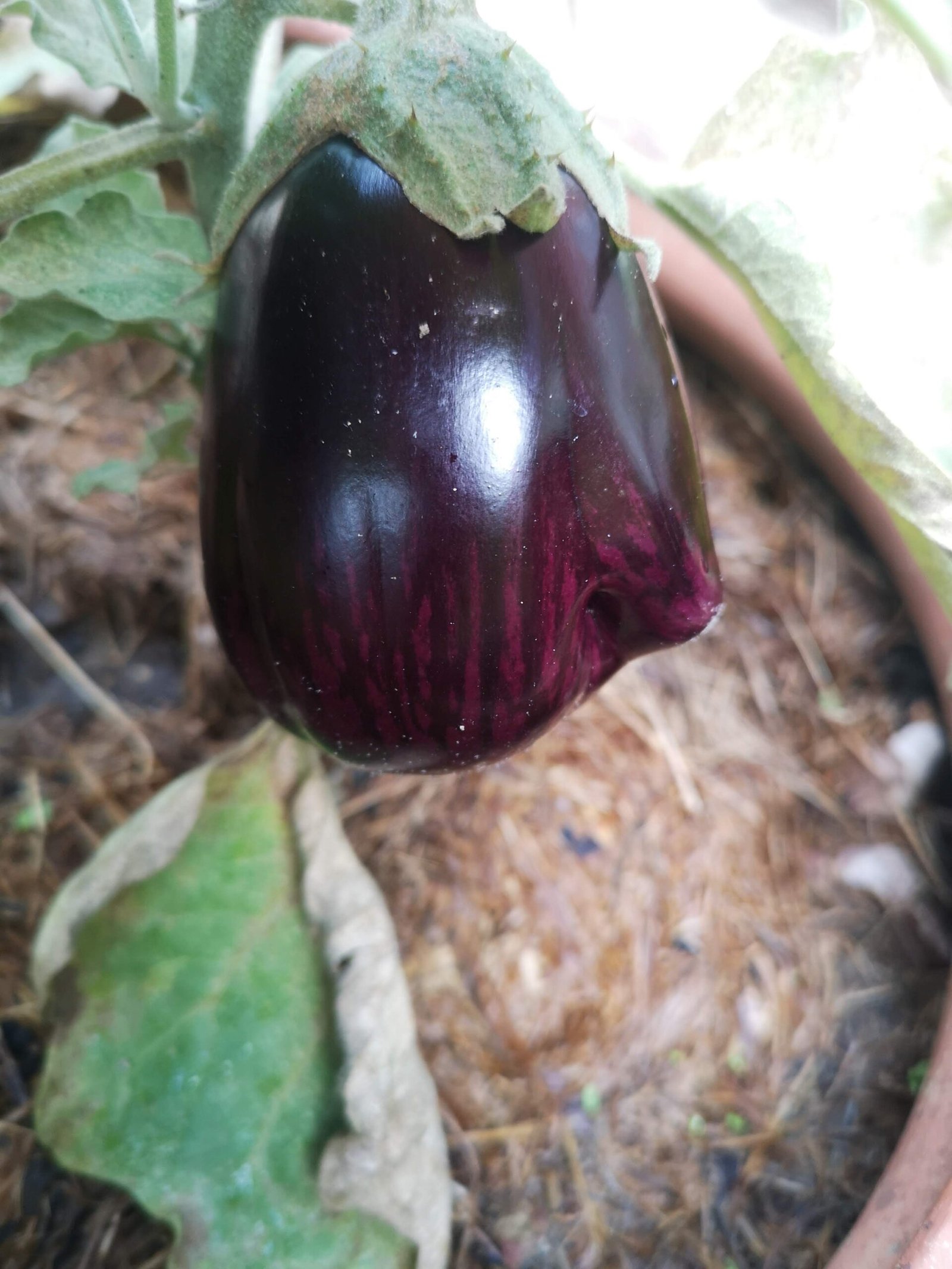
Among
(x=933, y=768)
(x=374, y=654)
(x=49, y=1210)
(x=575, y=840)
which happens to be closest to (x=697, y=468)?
(x=374, y=654)

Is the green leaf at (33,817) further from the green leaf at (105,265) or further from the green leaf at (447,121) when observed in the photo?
the green leaf at (447,121)

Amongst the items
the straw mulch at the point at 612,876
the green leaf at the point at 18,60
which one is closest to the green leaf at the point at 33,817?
the straw mulch at the point at 612,876

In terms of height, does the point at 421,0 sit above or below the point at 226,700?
above

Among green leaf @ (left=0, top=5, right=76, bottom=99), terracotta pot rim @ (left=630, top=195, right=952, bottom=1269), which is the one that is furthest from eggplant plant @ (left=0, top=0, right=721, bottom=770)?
green leaf @ (left=0, top=5, right=76, bottom=99)

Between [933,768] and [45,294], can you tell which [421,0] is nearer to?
[45,294]

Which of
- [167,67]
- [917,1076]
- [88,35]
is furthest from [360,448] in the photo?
[917,1076]

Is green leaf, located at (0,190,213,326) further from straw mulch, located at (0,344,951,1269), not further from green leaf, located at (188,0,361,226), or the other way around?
straw mulch, located at (0,344,951,1269)
